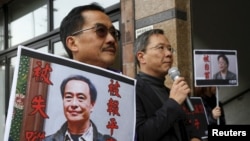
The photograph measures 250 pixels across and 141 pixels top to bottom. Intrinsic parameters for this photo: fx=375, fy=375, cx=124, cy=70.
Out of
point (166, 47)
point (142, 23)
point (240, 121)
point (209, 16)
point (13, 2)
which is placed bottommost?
point (240, 121)

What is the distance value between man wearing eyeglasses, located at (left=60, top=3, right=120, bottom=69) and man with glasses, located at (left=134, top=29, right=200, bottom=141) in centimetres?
40

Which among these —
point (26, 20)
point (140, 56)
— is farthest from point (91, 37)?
point (26, 20)

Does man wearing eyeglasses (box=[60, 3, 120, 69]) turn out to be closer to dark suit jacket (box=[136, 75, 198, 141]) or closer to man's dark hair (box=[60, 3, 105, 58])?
man's dark hair (box=[60, 3, 105, 58])

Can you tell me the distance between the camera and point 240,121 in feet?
19.9

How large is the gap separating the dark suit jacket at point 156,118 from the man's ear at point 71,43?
1.48ft

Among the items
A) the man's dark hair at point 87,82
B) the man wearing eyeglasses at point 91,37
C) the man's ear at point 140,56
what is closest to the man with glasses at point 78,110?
the man's dark hair at point 87,82

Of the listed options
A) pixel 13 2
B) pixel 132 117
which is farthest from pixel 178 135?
pixel 13 2

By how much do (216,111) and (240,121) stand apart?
9.68 ft

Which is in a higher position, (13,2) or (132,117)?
(13,2)

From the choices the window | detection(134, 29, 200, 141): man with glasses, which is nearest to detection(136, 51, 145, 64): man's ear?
detection(134, 29, 200, 141): man with glasses

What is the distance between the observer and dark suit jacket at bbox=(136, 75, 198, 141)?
5.72ft

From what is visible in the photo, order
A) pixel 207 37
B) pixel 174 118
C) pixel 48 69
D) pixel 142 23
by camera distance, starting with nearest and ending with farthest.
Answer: pixel 48 69
pixel 174 118
pixel 142 23
pixel 207 37

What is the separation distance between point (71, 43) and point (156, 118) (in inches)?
21.4

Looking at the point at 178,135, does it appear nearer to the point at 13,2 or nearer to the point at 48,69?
the point at 48,69
